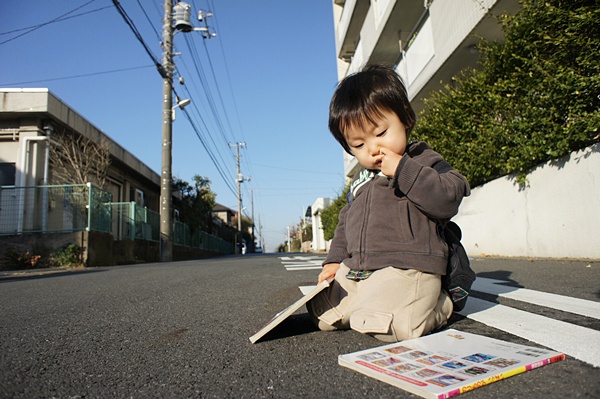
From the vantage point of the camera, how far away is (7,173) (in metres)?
10.9

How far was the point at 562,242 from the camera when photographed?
16.3 ft

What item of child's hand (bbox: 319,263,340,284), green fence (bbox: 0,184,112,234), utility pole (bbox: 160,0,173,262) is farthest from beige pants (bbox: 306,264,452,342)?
utility pole (bbox: 160,0,173,262)

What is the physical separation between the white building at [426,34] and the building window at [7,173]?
10.2 meters

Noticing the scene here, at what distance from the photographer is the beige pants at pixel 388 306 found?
140 centimetres

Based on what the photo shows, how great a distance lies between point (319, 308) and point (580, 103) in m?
4.28

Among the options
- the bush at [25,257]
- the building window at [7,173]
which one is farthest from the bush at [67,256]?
the building window at [7,173]

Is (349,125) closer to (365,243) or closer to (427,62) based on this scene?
(365,243)

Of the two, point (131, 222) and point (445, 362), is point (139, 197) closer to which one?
→ point (131, 222)

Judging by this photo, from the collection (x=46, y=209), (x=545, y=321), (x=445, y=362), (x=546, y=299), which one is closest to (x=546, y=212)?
(x=546, y=299)

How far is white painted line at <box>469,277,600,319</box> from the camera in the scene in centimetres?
187

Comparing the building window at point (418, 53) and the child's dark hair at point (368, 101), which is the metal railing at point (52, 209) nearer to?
the building window at point (418, 53)

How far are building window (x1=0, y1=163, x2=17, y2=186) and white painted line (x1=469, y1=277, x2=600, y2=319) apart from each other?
12419 mm

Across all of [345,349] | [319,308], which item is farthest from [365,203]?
[345,349]

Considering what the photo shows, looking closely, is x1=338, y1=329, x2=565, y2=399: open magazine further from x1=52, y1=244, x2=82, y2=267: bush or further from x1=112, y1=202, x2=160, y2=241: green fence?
x1=112, y1=202, x2=160, y2=241: green fence
